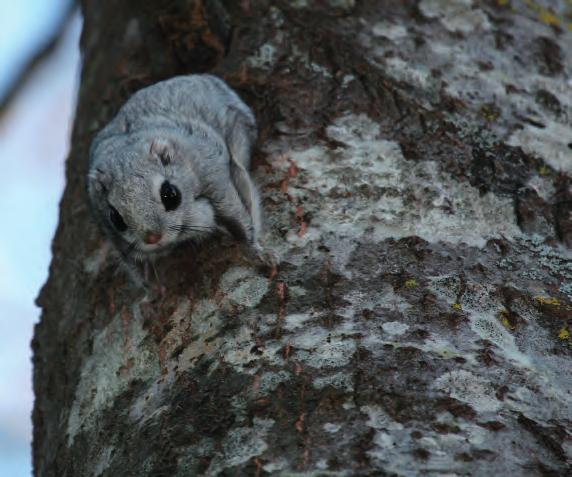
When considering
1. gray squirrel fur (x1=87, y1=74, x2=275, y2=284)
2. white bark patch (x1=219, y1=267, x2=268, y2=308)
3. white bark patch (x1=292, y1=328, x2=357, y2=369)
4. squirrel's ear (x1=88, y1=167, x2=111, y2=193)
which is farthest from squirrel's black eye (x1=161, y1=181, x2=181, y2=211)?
white bark patch (x1=292, y1=328, x2=357, y2=369)

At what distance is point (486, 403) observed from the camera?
268 centimetres

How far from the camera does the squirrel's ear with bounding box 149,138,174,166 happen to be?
13.8 ft

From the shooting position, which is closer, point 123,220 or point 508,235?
point 508,235

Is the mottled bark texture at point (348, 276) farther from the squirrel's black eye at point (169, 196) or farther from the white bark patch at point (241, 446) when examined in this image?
the squirrel's black eye at point (169, 196)

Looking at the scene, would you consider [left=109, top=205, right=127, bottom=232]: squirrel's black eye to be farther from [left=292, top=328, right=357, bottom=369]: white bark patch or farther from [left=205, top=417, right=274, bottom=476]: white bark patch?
[left=205, top=417, right=274, bottom=476]: white bark patch

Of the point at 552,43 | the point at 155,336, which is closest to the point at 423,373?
the point at 155,336

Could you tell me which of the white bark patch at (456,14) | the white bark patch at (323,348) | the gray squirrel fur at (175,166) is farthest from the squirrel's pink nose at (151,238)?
→ the white bark patch at (456,14)

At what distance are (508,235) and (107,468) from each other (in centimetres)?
170

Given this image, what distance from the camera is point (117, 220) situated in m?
4.08

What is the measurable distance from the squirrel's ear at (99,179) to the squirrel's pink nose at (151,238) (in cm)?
46

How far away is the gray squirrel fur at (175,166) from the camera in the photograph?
3.92 m

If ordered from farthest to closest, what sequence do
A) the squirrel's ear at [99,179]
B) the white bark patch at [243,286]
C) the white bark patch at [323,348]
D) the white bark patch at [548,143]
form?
the squirrel's ear at [99,179] → the white bark patch at [548,143] → the white bark patch at [243,286] → the white bark patch at [323,348]

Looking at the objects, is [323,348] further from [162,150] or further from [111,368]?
[162,150]

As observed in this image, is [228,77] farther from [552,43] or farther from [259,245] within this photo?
[552,43]
